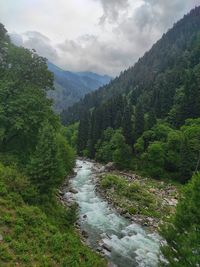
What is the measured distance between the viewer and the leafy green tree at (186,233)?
50.0 feet

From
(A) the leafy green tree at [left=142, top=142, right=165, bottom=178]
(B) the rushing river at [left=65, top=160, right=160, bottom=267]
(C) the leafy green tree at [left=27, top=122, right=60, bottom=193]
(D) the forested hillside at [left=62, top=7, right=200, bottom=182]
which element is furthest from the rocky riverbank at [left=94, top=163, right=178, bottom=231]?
(C) the leafy green tree at [left=27, top=122, right=60, bottom=193]

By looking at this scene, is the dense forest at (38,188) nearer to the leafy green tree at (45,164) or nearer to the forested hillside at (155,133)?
the leafy green tree at (45,164)

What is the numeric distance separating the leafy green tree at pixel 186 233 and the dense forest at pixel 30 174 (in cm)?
596

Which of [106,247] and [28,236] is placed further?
[106,247]

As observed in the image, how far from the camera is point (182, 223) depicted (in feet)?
60.5

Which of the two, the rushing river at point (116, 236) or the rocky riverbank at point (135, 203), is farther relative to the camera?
the rocky riverbank at point (135, 203)

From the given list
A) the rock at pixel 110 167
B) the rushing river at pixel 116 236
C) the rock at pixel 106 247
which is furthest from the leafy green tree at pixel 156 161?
the rock at pixel 106 247

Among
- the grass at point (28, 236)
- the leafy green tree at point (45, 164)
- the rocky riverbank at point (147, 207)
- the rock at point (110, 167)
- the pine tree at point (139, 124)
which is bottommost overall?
the rock at point (110, 167)

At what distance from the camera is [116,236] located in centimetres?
3094

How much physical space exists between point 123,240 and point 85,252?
9.18 meters

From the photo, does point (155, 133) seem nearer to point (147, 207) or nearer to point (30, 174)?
point (147, 207)

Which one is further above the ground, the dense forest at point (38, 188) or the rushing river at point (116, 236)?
the dense forest at point (38, 188)

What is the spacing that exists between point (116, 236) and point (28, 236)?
13.4 m

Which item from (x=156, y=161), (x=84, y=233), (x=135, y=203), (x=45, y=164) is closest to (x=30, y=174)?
(x=45, y=164)
